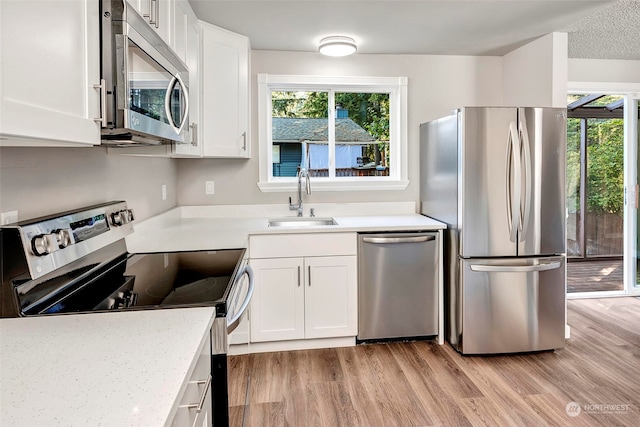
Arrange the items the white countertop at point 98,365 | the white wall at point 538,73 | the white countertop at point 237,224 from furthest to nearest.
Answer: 1. the white wall at point 538,73
2. the white countertop at point 237,224
3. the white countertop at point 98,365

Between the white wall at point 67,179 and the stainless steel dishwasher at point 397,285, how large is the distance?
1.44 metres

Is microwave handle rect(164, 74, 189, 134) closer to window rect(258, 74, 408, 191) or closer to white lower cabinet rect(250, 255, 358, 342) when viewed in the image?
white lower cabinet rect(250, 255, 358, 342)

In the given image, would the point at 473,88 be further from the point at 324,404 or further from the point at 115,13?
the point at 115,13

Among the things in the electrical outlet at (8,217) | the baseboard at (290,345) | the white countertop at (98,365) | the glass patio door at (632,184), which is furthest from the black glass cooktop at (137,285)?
the glass patio door at (632,184)

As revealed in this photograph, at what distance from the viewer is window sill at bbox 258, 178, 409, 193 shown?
331 cm

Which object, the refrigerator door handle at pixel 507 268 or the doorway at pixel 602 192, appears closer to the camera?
the refrigerator door handle at pixel 507 268

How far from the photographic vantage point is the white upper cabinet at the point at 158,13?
144cm

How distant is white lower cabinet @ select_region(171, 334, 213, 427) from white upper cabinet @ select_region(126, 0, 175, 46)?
1.15 m

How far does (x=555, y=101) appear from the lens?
289 centimetres

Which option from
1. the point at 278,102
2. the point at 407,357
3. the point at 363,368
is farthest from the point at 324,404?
the point at 278,102

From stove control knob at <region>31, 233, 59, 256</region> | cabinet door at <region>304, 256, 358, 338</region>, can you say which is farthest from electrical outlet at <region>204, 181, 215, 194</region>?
stove control knob at <region>31, 233, 59, 256</region>

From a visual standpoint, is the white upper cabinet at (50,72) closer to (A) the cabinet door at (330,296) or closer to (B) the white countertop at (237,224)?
(B) the white countertop at (237,224)

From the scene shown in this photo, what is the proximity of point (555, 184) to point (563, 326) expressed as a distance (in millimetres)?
966

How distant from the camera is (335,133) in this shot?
351 cm
